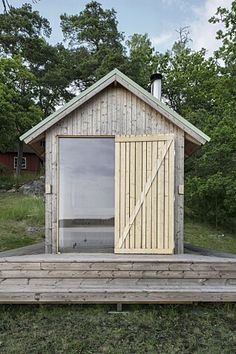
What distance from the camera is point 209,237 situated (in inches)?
468

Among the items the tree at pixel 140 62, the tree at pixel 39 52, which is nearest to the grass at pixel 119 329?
the tree at pixel 140 62

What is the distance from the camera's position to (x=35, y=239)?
9.77 meters

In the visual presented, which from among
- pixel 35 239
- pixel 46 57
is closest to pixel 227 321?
pixel 35 239

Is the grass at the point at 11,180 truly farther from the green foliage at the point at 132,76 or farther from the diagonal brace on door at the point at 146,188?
the diagonal brace on door at the point at 146,188

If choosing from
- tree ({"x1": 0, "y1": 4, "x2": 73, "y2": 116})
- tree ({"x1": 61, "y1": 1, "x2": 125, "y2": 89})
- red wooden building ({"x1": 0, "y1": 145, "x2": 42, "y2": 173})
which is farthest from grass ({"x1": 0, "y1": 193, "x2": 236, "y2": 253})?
red wooden building ({"x1": 0, "y1": 145, "x2": 42, "y2": 173})

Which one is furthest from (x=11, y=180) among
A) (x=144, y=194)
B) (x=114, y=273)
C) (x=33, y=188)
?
(x=114, y=273)

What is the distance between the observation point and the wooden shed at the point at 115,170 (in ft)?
19.6

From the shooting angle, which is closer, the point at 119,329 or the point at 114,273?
the point at 119,329

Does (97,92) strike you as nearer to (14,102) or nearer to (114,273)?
(114,273)

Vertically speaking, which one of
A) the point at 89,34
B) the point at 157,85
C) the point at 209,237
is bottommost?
the point at 209,237

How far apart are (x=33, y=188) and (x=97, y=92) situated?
12.7m

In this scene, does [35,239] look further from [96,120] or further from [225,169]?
[225,169]

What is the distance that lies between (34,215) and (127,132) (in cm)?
704

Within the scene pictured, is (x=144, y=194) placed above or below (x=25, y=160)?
below
